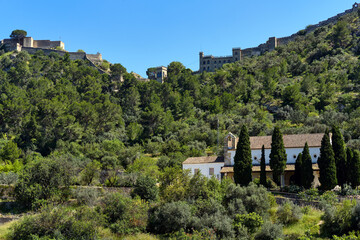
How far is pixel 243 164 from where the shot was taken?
3247 cm

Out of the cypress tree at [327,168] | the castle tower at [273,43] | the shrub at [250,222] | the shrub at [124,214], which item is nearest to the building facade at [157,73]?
the castle tower at [273,43]

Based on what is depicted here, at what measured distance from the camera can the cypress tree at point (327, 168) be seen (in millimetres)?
28656

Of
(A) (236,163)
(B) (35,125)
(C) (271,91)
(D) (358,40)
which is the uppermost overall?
(D) (358,40)

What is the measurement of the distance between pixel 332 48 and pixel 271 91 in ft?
89.0

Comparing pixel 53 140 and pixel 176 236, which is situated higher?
pixel 53 140

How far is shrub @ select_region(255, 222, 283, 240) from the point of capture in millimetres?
22250

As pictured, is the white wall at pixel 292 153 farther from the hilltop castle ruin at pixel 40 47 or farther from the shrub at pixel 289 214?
the hilltop castle ruin at pixel 40 47

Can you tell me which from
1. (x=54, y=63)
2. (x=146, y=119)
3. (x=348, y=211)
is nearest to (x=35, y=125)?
(x=146, y=119)

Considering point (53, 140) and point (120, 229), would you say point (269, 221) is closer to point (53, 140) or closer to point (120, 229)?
point (120, 229)

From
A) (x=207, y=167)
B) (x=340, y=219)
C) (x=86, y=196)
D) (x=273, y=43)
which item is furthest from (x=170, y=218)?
(x=273, y=43)

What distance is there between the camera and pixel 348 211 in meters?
22.8

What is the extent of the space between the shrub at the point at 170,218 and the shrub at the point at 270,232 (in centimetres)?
529

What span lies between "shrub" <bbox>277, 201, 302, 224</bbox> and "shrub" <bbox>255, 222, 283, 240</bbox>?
1890 mm

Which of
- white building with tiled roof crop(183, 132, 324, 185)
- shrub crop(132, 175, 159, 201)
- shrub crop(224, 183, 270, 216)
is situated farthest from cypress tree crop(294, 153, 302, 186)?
shrub crop(132, 175, 159, 201)
